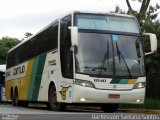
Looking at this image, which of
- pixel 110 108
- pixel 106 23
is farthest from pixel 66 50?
pixel 110 108

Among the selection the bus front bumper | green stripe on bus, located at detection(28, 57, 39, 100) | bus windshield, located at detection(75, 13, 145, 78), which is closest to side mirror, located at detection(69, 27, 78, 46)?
bus windshield, located at detection(75, 13, 145, 78)

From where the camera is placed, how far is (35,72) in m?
22.8

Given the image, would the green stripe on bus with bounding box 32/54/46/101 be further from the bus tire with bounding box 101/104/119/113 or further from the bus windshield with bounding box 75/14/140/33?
the bus windshield with bounding box 75/14/140/33

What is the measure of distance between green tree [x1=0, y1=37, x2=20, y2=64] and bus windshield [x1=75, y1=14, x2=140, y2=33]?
2242 inches

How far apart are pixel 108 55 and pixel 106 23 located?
4.65ft

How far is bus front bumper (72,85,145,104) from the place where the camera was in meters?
16.8

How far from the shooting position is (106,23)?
18.1 m

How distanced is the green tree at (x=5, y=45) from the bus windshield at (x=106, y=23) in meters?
57.0

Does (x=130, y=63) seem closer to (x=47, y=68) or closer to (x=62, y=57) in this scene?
(x=62, y=57)

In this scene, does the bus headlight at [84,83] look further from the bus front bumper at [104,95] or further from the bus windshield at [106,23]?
the bus windshield at [106,23]

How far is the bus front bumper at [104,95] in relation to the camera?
16844 millimetres

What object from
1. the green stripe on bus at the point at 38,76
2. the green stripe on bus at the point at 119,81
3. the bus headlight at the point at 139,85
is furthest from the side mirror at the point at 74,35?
the green stripe on bus at the point at 38,76

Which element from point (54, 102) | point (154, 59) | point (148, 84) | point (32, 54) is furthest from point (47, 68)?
point (154, 59)

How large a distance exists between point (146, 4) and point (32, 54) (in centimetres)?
1374
